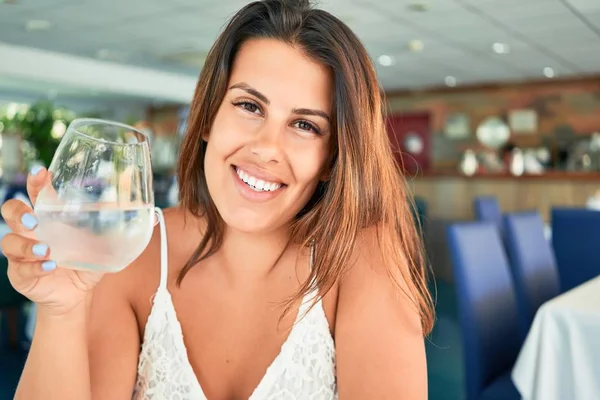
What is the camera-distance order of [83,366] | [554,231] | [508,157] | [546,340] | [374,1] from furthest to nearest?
[508,157], [374,1], [554,231], [546,340], [83,366]

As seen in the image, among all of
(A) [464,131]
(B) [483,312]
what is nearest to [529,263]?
(B) [483,312]

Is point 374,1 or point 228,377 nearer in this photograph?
point 228,377

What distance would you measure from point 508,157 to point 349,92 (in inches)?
385

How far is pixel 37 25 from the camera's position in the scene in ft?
24.3

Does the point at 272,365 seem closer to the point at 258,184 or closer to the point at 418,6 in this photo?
the point at 258,184

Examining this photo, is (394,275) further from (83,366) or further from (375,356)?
(83,366)

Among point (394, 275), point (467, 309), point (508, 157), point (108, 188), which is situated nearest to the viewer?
point (108, 188)

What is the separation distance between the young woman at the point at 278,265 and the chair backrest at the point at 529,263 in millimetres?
1493

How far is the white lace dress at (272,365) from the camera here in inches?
40.5

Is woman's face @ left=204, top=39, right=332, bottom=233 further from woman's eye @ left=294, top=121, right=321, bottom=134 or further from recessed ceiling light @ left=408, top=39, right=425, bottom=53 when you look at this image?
recessed ceiling light @ left=408, top=39, right=425, bottom=53

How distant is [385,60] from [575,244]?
5971mm

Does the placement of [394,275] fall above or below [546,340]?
above

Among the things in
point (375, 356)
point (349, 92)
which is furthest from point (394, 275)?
A: point (349, 92)

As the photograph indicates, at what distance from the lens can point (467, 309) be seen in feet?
6.28
